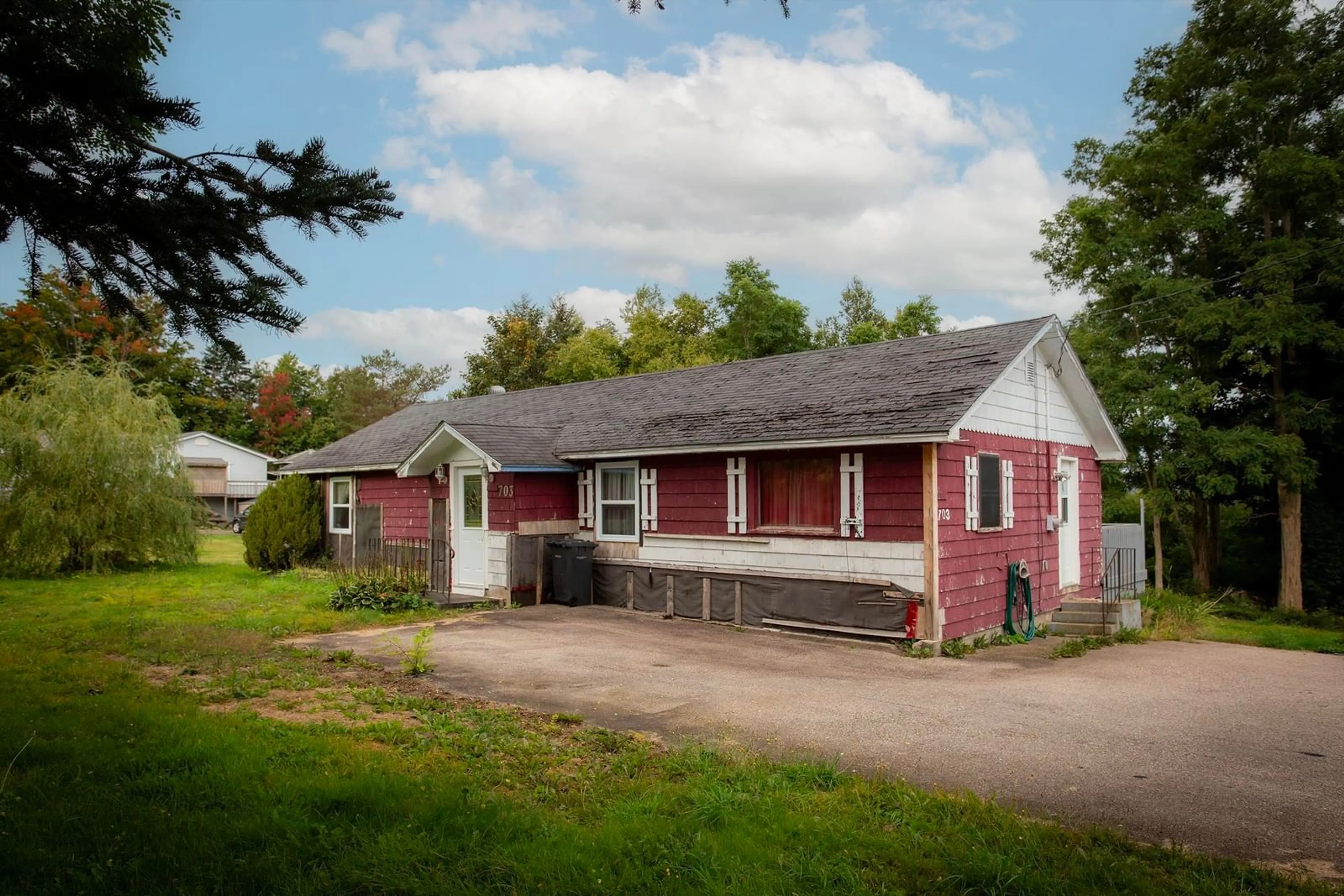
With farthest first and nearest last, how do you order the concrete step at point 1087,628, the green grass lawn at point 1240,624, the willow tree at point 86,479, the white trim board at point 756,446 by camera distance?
the willow tree at point 86,479 < the green grass lawn at point 1240,624 < the concrete step at point 1087,628 < the white trim board at point 756,446

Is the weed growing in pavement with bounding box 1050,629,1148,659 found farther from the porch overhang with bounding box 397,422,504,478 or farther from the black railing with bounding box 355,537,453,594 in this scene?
the black railing with bounding box 355,537,453,594

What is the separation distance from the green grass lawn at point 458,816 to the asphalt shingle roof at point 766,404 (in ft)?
22.2

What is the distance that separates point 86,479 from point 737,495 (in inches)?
590

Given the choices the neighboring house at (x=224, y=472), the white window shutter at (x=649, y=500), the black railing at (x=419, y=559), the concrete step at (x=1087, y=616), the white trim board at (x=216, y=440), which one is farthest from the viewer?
the neighboring house at (x=224, y=472)

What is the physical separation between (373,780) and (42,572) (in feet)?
58.6

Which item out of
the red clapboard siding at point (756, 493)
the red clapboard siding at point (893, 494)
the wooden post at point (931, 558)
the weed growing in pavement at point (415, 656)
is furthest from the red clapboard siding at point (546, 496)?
the wooden post at point (931, 558)

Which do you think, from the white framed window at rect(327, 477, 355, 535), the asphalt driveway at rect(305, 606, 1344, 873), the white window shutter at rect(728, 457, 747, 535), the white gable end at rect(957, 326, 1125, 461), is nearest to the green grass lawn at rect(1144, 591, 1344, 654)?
the asphalt driveway at rect(305, 606, 1344, 873)

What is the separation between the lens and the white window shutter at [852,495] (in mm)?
12477

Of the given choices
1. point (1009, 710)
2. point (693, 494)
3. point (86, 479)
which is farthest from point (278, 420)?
point (1009, 710)

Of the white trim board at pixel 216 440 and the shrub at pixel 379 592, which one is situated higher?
the white trim board at pixel 216 440

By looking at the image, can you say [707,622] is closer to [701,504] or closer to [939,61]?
[701,504]

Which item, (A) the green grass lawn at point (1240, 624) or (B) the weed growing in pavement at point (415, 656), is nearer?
(B) the weed growing in pavement at point (415, 656)

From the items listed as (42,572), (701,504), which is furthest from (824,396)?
(42,572)

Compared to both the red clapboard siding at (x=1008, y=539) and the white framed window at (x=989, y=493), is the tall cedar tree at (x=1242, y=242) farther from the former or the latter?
the white framed window at (x=989, y=493)
